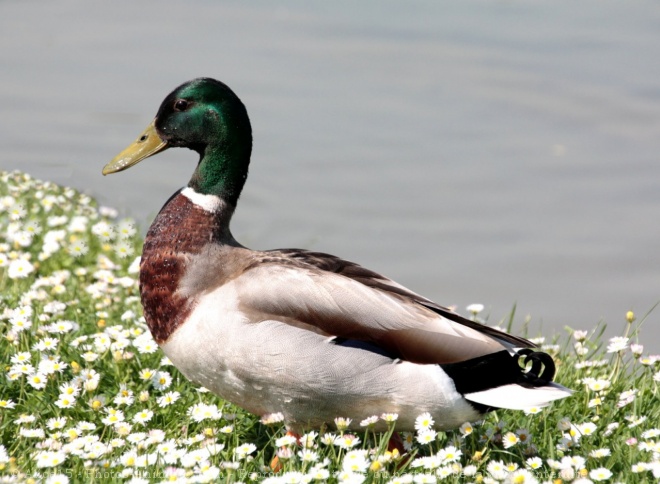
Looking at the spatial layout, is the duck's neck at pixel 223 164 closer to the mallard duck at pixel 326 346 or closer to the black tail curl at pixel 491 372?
the mallard duck at pixel 326 346

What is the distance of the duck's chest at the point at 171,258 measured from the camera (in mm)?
3678

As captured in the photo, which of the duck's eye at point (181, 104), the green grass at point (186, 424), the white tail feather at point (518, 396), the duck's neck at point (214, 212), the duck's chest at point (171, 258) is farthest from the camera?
the duck's eye at point (181, 104)

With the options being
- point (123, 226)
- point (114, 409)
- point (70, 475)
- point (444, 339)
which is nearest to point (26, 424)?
point (114, 409)

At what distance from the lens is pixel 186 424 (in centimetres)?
371

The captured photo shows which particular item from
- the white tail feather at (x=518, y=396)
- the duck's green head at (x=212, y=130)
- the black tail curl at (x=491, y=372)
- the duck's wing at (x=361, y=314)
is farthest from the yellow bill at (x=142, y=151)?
the white tail feather at (x=518, y=396)

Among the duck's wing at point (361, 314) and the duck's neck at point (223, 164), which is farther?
the duck's neck at point (223, 164)

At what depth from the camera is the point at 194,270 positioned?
3.72 metres

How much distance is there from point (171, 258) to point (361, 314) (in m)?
0.78

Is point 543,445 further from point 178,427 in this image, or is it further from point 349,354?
point 178,427

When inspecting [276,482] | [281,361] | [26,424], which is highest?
[281,361]

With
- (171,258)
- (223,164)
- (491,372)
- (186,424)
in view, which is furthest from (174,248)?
(491,372)

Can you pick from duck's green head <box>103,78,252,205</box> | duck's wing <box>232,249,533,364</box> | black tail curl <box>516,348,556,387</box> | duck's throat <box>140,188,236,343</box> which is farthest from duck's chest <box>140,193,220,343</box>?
black tail curl <box>516,348,556,387</box>

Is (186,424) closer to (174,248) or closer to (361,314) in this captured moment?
(174,248)

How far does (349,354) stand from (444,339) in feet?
1.04
